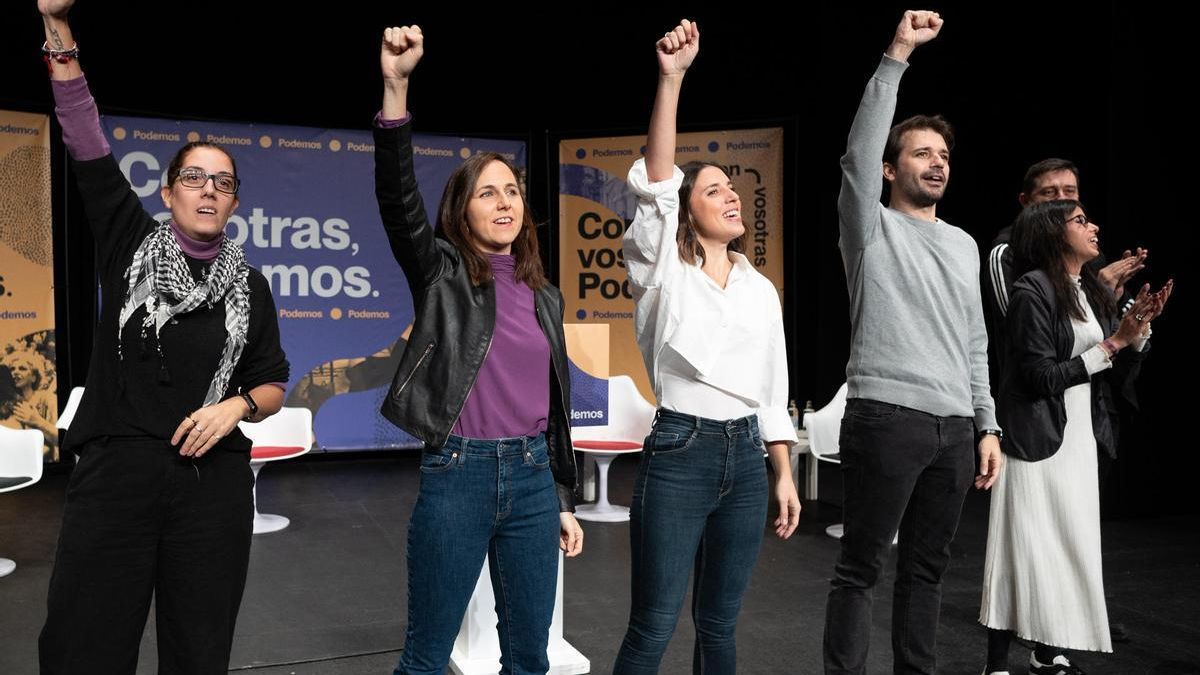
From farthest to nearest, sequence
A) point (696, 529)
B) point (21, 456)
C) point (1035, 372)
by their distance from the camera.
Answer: point (21, 456)
point (1035, 372)
point (696, 529)

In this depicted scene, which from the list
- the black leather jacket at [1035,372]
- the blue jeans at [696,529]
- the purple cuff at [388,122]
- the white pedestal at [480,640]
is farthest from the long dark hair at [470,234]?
the black leather jacket at [1035,372]

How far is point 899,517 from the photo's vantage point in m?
2.52

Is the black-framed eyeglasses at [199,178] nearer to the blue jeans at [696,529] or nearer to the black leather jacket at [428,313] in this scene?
the black leather jacket at [428,313]

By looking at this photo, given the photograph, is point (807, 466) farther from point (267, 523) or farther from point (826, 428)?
point (267, 523)

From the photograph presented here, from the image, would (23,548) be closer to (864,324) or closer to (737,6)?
(864,324)

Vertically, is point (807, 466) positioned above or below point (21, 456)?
below

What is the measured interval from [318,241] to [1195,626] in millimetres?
5791

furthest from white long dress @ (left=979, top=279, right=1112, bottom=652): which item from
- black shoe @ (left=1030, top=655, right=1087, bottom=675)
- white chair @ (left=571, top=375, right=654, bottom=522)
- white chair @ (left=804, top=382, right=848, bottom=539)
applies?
white chair @ (left=571, top=375, right=654, bottom=522)

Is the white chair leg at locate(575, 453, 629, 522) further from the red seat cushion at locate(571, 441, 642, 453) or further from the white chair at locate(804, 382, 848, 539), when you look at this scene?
the white chair at locate(804, 382, 848, 539)

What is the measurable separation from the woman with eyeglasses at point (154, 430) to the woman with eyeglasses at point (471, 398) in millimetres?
346

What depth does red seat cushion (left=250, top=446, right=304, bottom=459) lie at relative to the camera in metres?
5.53

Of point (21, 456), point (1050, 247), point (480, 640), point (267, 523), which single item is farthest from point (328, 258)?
point (1050, 247)

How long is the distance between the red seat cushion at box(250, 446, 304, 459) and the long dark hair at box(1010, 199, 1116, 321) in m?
3.90

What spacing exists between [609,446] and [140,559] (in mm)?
4041
